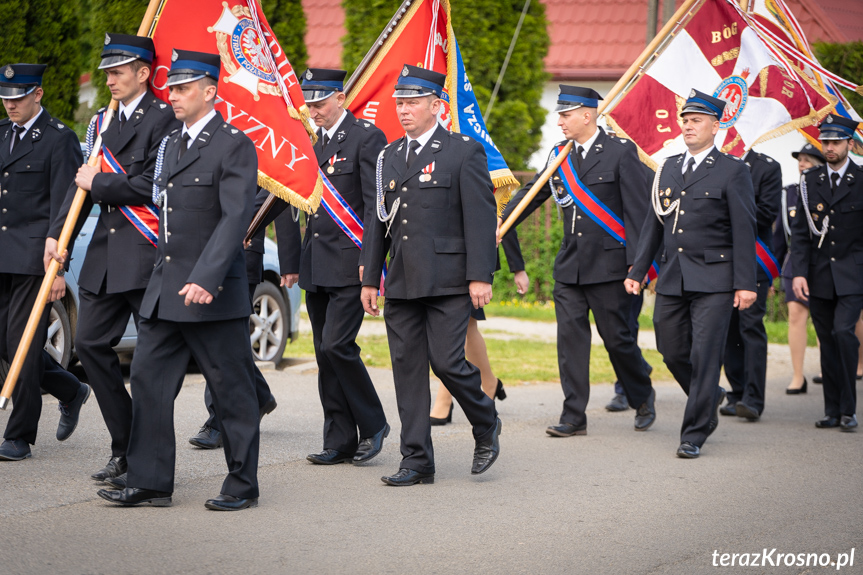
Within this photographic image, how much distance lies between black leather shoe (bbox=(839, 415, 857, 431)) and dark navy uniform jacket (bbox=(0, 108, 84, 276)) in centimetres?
576

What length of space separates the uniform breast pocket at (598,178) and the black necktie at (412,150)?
2065 mm

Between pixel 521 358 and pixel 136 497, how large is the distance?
6.97 meters

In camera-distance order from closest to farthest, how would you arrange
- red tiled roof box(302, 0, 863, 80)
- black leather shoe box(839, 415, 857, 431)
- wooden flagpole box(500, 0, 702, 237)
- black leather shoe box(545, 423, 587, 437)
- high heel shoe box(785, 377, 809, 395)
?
black leather shoe box(545, 423, 587, 437), wooden flagpole box(500, 0, 702, 237), black leather shoe box(839, 415, 857, 431), high heel shoe box(785, 377, 809, 395), red tiled roof box(302, 0, 863, 80)

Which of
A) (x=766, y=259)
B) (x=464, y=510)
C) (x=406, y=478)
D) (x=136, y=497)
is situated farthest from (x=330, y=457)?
(x=766, y=259)

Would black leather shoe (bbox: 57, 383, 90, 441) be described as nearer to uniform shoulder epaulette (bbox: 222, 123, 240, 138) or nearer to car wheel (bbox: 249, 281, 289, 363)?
uniform shoulder epaulette (bbox: 222, 123, 240, 138)

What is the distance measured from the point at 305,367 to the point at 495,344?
2846 mm

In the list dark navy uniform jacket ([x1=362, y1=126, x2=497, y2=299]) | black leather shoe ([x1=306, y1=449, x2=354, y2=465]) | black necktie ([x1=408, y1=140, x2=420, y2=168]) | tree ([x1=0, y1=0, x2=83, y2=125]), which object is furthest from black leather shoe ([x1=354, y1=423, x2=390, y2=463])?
tree ([x1=0, y1=0, x2=83, y2=125])

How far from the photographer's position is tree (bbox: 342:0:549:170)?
1700cm

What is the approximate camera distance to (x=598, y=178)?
7773 mm

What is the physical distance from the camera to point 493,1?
17.0 m

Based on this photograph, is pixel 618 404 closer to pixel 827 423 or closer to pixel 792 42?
pixel 827 423

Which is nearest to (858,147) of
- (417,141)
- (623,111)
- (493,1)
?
(623,111)

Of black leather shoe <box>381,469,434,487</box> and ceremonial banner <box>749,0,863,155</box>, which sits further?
ceremonial banner <box>749,0,863,155</box>

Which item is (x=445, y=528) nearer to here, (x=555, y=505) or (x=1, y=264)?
(x=555, y=505)
